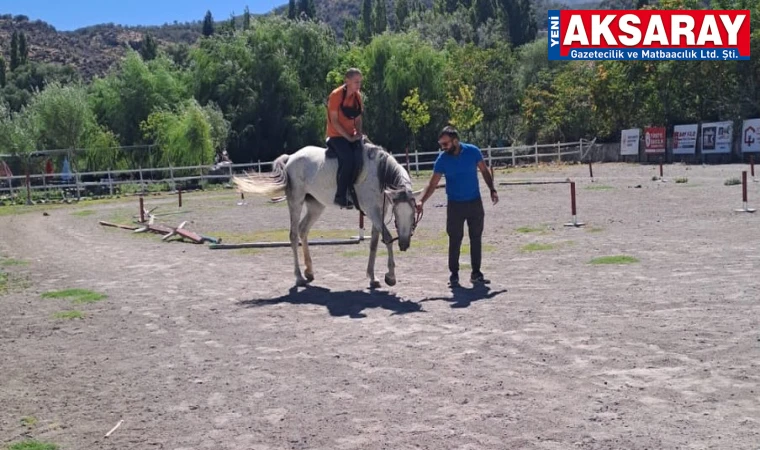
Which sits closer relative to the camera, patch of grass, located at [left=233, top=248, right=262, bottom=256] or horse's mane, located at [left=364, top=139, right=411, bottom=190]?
horse's mane, located at [left=364, top=139, right=411, bottom=190]

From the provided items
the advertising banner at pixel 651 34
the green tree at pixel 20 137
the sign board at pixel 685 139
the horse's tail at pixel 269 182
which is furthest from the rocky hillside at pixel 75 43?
the horse's tail at pixel 269 182

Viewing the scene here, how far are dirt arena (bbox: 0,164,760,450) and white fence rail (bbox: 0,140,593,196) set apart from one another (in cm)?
2419

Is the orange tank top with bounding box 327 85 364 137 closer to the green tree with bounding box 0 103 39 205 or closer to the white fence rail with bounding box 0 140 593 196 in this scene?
the white fence rail with bounding box 0 140 593 196

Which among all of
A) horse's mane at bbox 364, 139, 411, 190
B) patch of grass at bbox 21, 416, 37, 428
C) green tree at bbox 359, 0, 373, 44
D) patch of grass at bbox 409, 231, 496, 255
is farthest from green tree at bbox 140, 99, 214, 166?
green tree at bbox 359, 0, 373, 44

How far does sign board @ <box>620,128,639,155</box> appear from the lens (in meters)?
48.1

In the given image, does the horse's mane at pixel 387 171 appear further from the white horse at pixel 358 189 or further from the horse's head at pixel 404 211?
the horse's head at pixel 404 211

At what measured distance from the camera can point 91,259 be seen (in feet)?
49.9

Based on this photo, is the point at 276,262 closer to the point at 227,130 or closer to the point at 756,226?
the point at 756,226

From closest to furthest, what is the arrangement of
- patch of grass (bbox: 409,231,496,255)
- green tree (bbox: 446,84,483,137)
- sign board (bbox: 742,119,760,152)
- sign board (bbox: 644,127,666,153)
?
patch of grass (bbox: 409,231,496,255)
sign board (bbox: 742,119,760,152)
sign board (bbox: 644,127,666,153)
green tree (bbox: 446,84,483,137)

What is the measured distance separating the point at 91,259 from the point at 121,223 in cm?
834

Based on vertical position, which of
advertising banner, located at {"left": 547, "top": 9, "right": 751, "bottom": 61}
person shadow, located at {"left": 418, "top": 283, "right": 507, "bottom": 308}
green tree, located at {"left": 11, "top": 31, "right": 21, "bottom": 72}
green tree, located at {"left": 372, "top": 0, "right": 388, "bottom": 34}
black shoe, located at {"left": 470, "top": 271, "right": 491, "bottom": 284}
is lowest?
person shadow, located at {"left": 418, "top": 283, "right": 507, "bottom": 308}

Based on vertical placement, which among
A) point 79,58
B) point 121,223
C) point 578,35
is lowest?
point 121,223

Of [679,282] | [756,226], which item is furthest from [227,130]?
[679,282]

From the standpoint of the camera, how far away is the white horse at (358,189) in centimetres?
1010
